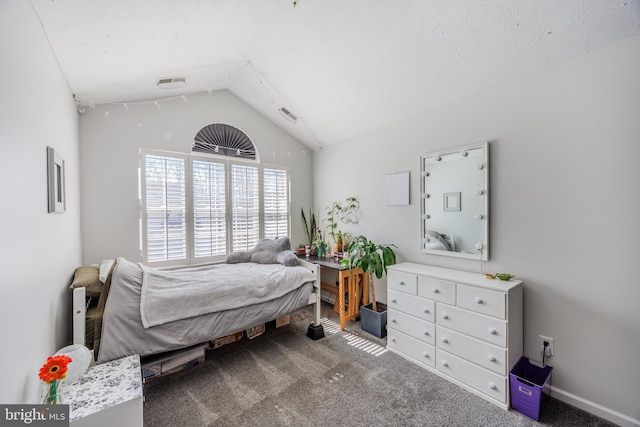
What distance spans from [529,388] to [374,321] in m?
1.35

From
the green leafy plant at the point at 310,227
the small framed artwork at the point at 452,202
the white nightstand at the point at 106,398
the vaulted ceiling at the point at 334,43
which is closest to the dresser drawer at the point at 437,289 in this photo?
the small framed artwork at the point at 452,202

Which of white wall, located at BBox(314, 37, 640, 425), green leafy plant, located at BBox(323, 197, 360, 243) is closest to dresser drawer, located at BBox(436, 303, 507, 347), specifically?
white wall, located at BBox(314, 37, 640, 425)

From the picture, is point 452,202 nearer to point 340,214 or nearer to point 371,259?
point 371,259

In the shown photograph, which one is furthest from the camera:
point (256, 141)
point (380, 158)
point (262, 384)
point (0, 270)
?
point (256, 141)

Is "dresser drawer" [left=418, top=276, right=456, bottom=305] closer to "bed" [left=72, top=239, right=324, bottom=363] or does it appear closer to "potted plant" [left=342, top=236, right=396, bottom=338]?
"potted plant" [left=342, top=236, right=396, bottom=338]

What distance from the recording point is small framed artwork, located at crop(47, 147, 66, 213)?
1.55 m

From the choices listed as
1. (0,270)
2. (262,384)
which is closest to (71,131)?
(0,270)

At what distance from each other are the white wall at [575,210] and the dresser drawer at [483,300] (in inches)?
15.5

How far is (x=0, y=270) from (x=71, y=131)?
1902mm

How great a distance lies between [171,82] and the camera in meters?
2.61

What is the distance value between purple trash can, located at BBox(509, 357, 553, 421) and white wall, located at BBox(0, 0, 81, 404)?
2.63m

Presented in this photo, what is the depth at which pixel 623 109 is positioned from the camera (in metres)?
1.58

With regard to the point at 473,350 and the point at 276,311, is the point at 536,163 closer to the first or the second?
the point at 473,350

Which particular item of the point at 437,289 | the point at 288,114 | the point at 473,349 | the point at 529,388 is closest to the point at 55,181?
the point at 288,114
